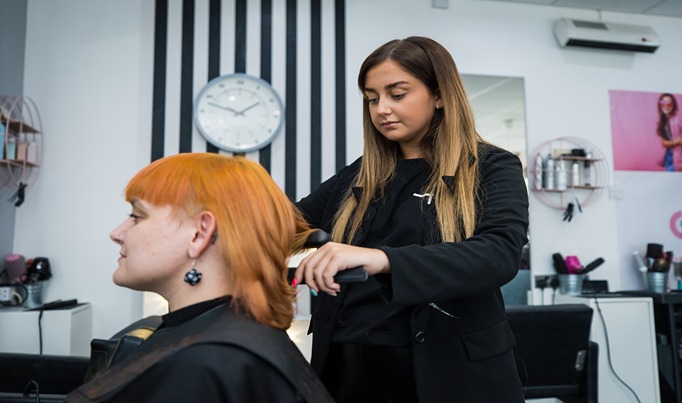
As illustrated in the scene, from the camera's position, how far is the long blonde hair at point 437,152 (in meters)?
1.12

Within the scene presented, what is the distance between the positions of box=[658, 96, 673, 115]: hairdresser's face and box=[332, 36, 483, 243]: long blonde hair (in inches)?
124

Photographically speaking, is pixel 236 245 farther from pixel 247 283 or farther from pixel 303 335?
pixel 303 335

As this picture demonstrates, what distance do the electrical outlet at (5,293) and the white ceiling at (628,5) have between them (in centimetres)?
344

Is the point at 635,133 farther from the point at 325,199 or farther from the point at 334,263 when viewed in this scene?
the point at 334,263

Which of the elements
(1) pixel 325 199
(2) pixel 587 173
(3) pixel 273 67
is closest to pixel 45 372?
(1) pixel 325 199

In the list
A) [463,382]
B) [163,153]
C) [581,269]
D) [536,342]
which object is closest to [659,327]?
→ [581,269]

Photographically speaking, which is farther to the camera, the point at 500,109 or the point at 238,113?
the point at 500,109

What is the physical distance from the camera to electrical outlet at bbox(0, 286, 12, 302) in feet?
8.73

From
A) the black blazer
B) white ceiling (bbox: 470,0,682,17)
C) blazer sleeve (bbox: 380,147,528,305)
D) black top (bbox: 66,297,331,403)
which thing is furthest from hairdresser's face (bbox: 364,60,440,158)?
white ceiling (bbox: 470,0,682,17)

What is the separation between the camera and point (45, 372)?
1.75 m

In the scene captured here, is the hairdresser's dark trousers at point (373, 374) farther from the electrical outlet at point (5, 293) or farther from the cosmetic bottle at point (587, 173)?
the cosmetic bottle at point (587, 173)

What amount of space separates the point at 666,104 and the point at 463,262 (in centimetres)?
353

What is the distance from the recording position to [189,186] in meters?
0.92

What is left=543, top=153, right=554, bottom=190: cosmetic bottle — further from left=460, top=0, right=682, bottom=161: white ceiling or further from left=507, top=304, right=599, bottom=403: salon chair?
left=507, top=304, right=599, bottom=403: salon chair
